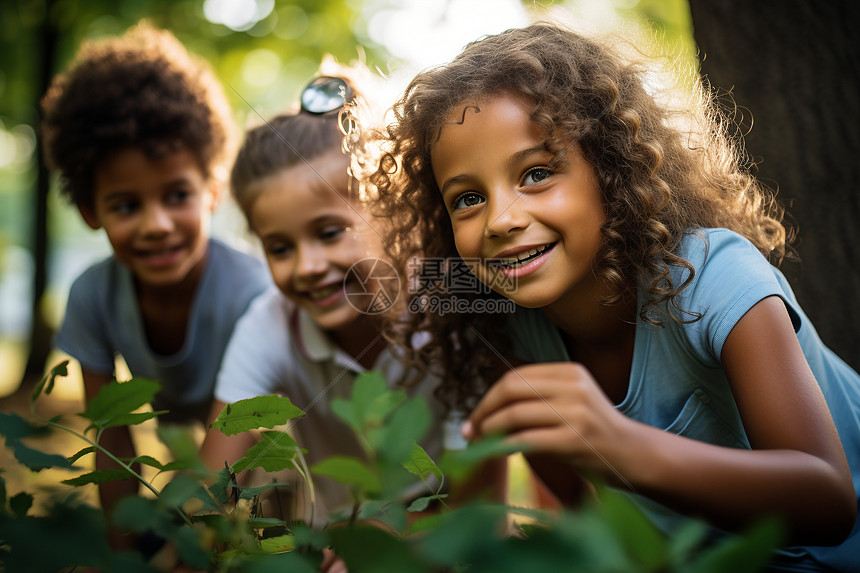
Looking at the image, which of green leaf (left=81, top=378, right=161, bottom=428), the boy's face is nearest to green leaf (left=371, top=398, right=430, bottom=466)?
green leaf (left=81, top=378, right=161, bottom=428)

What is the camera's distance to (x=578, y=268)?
131 centimetres

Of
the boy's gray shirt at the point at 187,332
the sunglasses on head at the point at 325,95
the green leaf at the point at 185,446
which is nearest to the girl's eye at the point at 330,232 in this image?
the sunglasses on head at the point at 325,95

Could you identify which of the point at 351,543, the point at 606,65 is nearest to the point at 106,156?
the point at 606,65

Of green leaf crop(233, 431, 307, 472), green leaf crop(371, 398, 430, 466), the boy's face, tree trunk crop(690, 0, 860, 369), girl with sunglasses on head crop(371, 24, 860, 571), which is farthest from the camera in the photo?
the boy's face

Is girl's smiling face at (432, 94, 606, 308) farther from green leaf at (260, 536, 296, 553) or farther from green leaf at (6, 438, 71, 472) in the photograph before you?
green leaf at (6, 438, 71, 472)

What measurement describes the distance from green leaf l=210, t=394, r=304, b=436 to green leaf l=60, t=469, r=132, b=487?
0.11 metres

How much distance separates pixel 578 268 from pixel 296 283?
0.94m

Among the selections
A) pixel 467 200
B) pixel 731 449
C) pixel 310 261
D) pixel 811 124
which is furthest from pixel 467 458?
pixel 811 124

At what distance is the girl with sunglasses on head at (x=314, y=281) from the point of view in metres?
1.91

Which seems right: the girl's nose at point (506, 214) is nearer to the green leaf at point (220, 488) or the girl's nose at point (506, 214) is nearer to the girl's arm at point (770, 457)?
the girl's arm at point (770, 457)

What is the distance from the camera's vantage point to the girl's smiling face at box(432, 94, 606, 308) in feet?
4.08

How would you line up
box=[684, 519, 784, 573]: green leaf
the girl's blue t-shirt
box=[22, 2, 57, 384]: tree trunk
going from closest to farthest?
box=[684, 519, 784, 573]: green leaf
the girl's blue t-shirt
box=[22, 2, 57, 384]: tree trunk

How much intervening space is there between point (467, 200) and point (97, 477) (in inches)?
36.1

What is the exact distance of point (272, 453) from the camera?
0.72 metres
